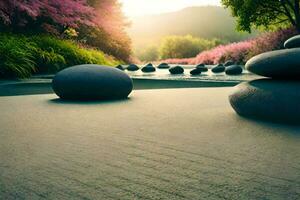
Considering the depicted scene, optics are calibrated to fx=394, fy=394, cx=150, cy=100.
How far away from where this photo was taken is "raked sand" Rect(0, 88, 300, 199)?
151 cm

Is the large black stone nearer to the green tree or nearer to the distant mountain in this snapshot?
the green tree

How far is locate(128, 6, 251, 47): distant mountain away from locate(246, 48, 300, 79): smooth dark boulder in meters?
66.7

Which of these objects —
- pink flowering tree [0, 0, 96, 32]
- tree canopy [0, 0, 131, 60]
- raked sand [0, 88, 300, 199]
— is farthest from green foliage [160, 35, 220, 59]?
raked sand [0, 88, 300, 199]

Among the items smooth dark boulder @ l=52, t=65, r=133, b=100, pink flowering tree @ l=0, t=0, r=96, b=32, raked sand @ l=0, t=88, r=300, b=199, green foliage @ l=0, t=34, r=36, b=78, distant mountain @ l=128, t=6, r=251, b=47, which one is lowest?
raked sand @ l=0, t=88, r=300, b=199

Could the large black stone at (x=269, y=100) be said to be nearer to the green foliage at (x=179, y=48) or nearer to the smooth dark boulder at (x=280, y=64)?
the smooth dark boulder at (x=280, y=64)

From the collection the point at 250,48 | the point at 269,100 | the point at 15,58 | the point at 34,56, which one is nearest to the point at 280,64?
the point at 269,100

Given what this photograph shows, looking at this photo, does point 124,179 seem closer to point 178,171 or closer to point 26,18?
point 178,171

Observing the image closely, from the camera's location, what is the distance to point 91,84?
443 centimetres

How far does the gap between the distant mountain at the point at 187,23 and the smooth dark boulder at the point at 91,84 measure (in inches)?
2574

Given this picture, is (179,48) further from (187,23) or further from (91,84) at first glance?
(187,23)

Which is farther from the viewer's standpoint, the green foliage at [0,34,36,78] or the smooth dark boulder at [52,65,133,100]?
the green foliage at [0,34,36,78]

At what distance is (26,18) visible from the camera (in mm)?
12164

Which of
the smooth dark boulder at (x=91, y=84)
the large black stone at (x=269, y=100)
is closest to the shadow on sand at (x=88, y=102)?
the smooth dark boulder at (x=91, y=84)

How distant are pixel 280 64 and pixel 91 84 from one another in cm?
212
